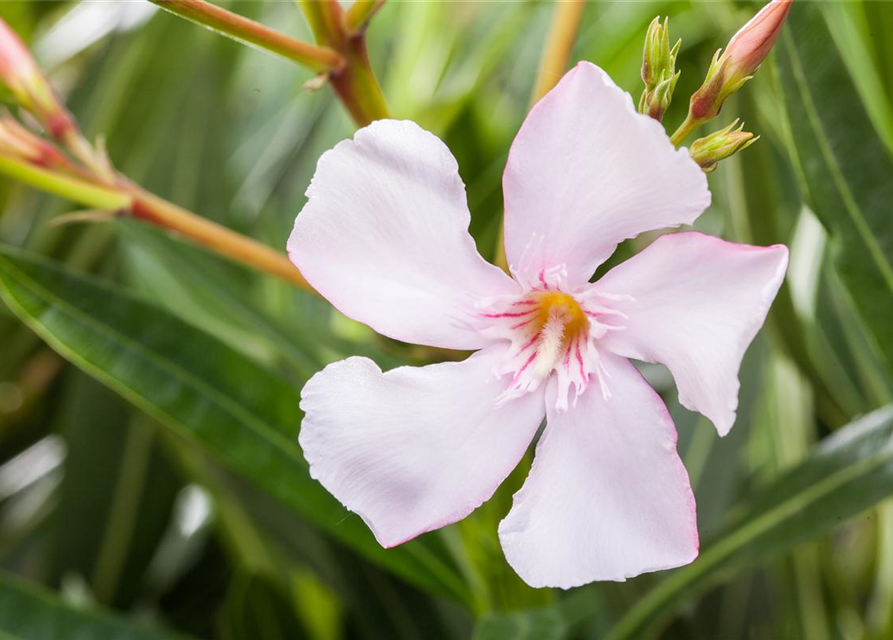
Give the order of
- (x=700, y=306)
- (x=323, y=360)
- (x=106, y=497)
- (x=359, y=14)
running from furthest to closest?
(x=106, y=497) < (x=323, y=360) < (x=359, y=14) < (x=700, y=306)

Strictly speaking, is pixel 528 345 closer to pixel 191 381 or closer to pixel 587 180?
pixel 587 180

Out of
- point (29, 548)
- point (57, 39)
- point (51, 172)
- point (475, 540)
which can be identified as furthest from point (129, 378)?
point (57, 39)

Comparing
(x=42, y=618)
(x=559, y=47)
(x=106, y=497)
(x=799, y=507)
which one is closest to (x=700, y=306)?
(x=559, y=47)

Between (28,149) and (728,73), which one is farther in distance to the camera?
(28,149)

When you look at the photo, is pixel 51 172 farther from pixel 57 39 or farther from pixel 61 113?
pixel 57 39

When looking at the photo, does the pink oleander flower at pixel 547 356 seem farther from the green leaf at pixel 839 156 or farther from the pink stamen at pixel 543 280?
the green leaf at pixel 839 156

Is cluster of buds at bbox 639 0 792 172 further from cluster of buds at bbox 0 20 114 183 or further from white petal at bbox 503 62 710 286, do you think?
cluster of buds at bbox 0 20 114 183

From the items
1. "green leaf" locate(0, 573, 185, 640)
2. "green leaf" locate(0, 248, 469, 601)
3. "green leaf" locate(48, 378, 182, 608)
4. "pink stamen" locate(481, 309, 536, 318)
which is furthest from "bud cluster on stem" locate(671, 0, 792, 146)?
"green leaf" locate(48, 378, 182, 608)
